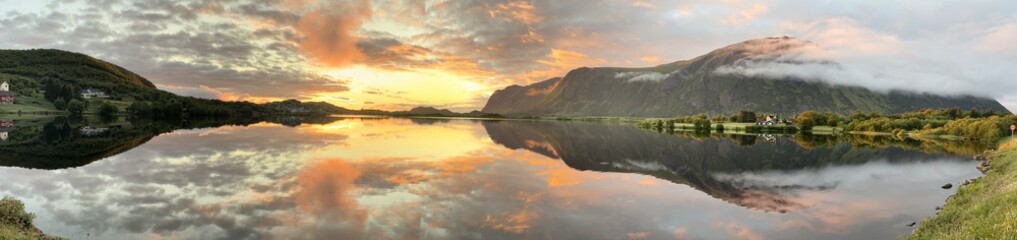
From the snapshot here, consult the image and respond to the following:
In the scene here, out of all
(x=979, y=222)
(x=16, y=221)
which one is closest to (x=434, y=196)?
(x=16, y=221)

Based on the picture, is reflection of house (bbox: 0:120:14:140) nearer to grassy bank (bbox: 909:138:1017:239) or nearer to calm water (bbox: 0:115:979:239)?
calm water (bbox: 0:115:979:239)

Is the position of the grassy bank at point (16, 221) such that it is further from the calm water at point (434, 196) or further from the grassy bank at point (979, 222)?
the grassy bank at point (979, 222)

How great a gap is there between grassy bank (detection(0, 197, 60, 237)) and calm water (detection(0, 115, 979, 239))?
1.34 metres

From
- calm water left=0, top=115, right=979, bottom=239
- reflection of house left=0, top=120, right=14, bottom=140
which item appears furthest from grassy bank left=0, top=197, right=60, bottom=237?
reflection of house left=0, top=120, right=14, bottom=140

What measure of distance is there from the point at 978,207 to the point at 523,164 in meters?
46.4

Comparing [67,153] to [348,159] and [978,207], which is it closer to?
[348,159]

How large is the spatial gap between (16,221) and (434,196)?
23440 mm

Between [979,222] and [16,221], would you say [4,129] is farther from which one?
[979,222]

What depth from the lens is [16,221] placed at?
85.1 ft

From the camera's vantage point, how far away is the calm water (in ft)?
96.7

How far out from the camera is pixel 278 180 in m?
45.2

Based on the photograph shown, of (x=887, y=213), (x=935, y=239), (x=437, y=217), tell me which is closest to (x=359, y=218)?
(x=437, y=217)

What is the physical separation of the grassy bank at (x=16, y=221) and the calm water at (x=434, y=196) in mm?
1341

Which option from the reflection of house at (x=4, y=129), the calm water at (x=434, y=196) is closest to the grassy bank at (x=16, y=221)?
the calm water at (x=434, y=196)
